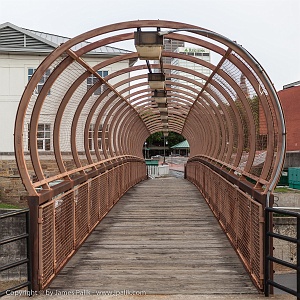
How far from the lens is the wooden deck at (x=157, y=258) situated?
5391mm

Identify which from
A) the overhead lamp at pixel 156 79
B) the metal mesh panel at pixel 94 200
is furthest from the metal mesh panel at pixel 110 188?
the overhead lamp at pixel 156 79

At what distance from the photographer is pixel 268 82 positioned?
17.1 feet

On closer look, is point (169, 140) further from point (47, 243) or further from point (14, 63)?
point (47, 243)

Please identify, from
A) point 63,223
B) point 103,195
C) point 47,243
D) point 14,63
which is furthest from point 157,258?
point 14,63

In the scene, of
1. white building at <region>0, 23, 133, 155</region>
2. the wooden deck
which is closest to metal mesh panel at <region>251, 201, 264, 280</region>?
the wooden deck

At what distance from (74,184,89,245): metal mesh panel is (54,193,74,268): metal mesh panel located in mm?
335

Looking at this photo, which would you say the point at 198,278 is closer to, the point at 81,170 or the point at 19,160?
the point at 19,160

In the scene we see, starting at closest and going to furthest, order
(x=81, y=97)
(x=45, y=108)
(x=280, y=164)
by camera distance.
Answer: (x=280, y=164), (x=45, y=108), (x=81, y=97)

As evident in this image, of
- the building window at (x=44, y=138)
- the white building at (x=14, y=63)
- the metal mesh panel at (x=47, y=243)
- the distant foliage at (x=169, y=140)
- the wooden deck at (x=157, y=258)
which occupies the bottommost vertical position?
the wooden deck at (x=157, y=258)

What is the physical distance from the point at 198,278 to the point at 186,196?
7.94 meters

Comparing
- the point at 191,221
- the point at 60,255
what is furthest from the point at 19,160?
the point at 191,221

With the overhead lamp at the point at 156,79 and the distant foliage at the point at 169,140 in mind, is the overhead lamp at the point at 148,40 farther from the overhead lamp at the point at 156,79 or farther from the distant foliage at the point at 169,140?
the distant foliage at the point at 169,140

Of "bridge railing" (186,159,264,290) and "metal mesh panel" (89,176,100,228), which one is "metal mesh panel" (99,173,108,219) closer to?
"metal mesh panel" (89,176,100,228)

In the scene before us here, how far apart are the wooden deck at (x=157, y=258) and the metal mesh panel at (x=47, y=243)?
7.2 inches
